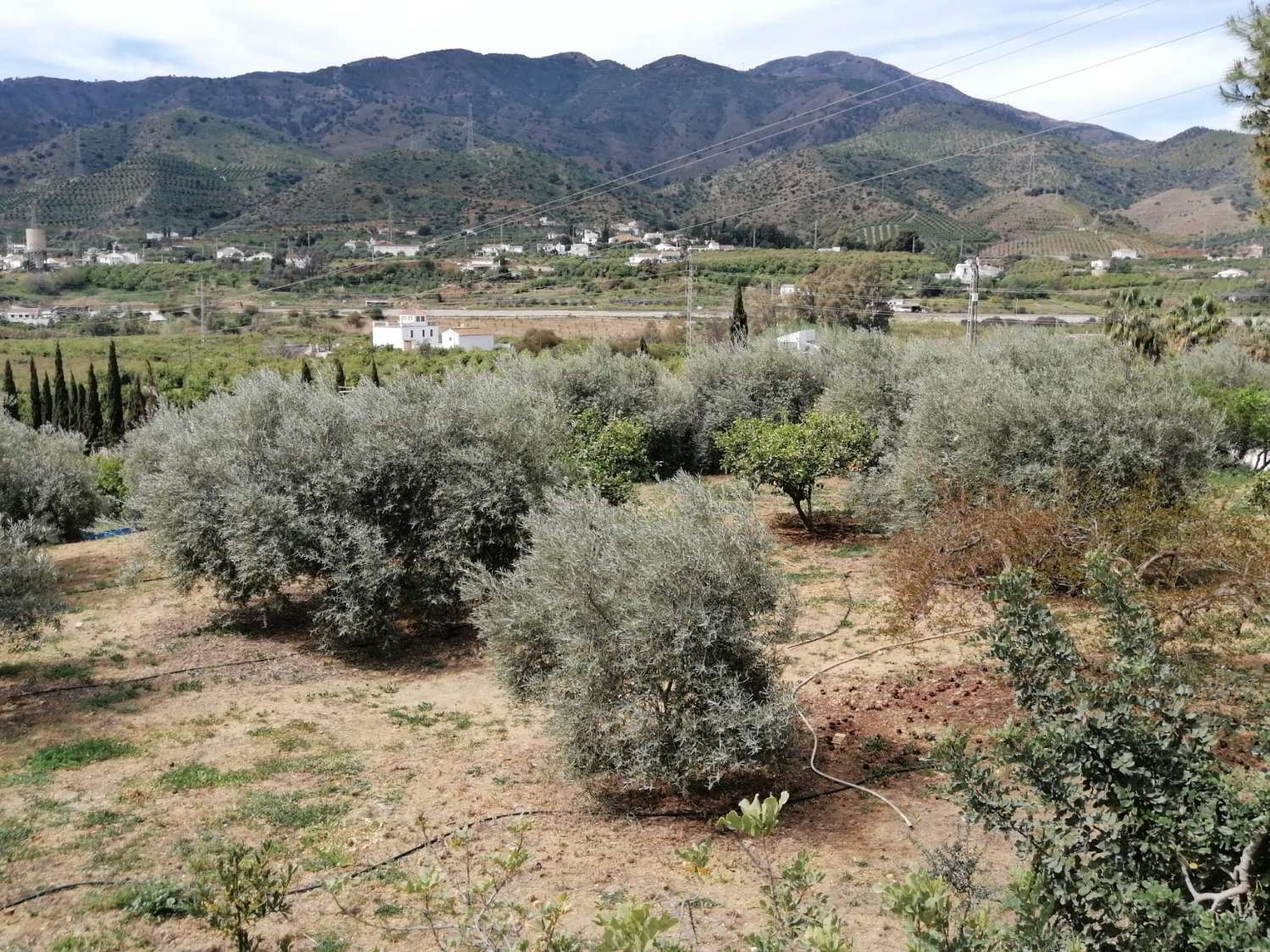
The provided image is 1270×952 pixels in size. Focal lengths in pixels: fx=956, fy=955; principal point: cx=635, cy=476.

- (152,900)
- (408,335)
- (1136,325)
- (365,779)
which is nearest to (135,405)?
(408,335)

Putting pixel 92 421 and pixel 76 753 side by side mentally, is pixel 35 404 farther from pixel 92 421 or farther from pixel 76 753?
pixel 76 753

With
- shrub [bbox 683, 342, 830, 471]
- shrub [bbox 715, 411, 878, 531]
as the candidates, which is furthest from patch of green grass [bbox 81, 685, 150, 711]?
shrub [bbox 683, 342, 830, 471]

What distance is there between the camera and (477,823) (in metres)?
8.51

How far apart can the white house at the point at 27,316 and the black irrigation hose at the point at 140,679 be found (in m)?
71.5

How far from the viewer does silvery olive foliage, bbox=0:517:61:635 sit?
12164 millimetres

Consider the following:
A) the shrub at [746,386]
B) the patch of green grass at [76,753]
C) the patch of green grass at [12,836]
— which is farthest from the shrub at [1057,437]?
the patch of green grass at [12,836]

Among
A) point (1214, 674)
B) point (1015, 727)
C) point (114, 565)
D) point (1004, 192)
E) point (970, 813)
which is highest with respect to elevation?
point (1004, 192)

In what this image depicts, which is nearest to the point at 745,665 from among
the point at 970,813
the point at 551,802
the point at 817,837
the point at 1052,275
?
the point at 817,837

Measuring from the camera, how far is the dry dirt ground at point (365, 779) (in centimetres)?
720

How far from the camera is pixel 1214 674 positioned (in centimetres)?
929

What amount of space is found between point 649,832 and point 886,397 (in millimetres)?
16521

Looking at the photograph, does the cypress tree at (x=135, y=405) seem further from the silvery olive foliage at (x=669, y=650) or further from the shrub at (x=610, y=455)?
the silvery olive foliage at (x=669, y=650)

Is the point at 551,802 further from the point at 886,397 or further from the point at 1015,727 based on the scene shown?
the point at 886,397

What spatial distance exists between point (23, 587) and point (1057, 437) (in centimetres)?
1468
